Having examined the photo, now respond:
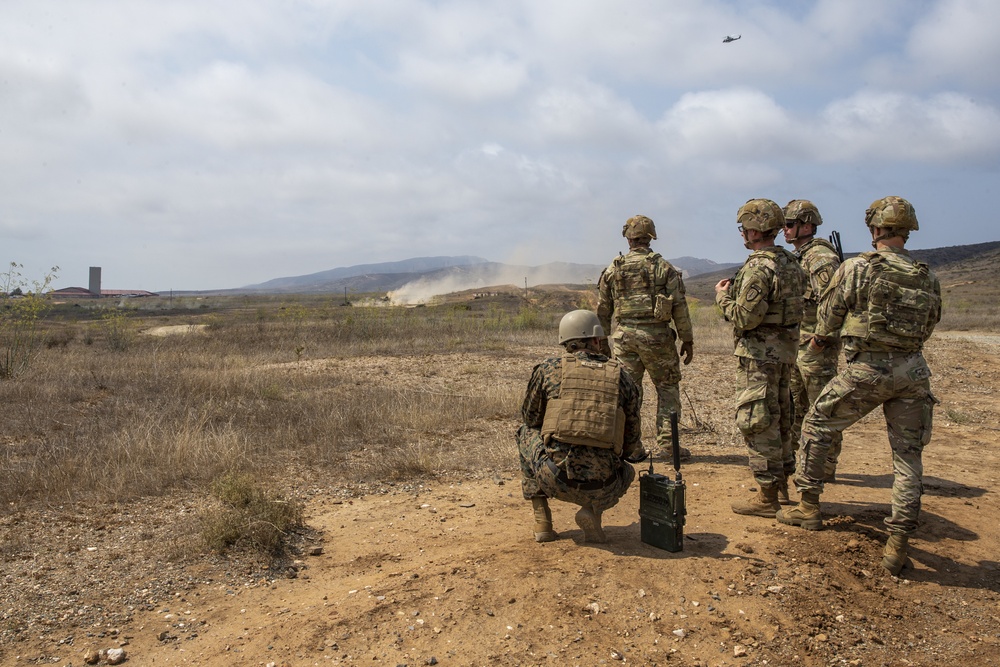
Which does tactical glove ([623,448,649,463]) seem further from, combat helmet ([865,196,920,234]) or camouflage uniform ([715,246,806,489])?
combat helmet ([865,196,920,234])

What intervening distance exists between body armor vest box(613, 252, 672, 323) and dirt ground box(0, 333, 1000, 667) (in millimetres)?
1756

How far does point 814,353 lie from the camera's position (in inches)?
220

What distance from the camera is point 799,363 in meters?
5.73

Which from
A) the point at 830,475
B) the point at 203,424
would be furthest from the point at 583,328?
the point at 203,424

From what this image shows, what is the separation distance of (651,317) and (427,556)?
10.7 ft

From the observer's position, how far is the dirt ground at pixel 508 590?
10.2 ft

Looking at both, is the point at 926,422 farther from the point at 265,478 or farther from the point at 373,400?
the point at 373,400

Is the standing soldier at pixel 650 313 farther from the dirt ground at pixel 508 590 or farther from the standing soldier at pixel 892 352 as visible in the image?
the standing soldier at pixel 892 352

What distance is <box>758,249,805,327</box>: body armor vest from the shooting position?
479cm

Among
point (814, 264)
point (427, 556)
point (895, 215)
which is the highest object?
point (895, 215)

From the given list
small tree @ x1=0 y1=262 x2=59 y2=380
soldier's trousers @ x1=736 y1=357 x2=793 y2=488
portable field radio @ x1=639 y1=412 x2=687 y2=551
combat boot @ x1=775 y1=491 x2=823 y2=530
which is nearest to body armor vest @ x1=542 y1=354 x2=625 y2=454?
portable field radio @ x1=639 y1=412 x2=687 y2=551

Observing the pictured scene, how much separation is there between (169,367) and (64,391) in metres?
2.67

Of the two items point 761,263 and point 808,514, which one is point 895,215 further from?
point 808,514

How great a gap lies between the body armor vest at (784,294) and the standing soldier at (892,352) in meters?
0.70
